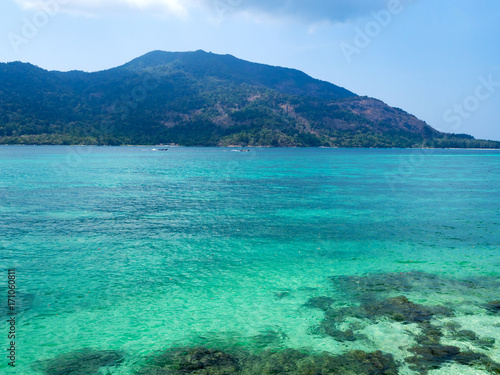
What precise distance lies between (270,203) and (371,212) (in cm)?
1195

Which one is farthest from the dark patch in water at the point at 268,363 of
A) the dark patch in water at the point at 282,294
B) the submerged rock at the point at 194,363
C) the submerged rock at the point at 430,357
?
the dark patch in water at the point at 282,294

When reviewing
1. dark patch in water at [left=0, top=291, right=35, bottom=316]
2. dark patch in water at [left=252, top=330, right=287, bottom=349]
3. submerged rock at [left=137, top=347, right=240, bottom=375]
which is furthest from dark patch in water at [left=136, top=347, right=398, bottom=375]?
dark patch in water at [left=0, top=291, right=35, bottom=316]

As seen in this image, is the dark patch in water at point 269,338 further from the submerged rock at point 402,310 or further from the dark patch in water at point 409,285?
the dark patch in water at point 409,285

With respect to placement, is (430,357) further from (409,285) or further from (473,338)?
(409,285)

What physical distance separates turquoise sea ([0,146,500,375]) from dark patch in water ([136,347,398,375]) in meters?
0.06

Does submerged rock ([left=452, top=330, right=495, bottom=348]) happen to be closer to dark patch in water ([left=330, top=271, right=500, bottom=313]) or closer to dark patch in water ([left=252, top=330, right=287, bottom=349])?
dark patch in water ([left=330, top=271, right=500, bottom=313])

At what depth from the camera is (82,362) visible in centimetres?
1157

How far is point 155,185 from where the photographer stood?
Answer: 200 ft

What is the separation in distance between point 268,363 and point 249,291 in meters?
6.16

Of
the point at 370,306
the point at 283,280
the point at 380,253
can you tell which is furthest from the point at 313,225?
the point at 370,306

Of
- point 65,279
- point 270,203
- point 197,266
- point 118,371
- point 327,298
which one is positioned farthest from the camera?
point 270,203

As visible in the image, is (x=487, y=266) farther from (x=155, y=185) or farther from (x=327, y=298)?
(x=155, y=185)

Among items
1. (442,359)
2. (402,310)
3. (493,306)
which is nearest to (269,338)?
(442,359)

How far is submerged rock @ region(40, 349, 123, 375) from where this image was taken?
1109 cm
